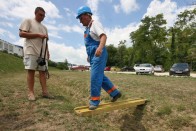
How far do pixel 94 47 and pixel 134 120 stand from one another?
164 centimetres

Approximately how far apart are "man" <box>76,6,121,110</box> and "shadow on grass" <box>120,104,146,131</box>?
0.72m

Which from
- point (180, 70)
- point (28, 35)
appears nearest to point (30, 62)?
point (28, 35)

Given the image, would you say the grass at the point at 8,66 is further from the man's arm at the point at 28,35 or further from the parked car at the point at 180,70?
the parked car at the point at 180,70

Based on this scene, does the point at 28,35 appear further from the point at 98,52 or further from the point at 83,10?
the point at 98,52

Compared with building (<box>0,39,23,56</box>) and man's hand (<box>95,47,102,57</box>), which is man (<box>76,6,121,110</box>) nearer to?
man's hand (<box>95,47,102,57</box>)

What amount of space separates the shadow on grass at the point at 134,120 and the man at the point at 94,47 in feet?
2.36

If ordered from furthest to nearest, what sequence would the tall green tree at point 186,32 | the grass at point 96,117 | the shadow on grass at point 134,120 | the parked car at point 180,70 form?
1. the tall green tree at point 186,32
2. the parked car at point 180,70
3. the shadow on grass at point 134,120
4. the grass at point 96,117

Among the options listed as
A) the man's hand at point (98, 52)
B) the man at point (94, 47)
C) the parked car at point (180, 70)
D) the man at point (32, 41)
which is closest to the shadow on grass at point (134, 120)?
the man at point (94, 47)

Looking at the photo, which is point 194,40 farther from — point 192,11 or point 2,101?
point 2,101

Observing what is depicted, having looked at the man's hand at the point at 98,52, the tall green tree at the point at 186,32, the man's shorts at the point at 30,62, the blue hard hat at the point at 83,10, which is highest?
the tall green tree at the point at 186,32

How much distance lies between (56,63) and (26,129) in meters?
45.0

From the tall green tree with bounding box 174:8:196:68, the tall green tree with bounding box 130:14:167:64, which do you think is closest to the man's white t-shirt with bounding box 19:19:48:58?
the tall green tree with bounding box 174:8:196:68

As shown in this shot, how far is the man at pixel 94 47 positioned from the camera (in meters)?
3.73

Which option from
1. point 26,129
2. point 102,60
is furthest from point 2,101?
point 102,60
